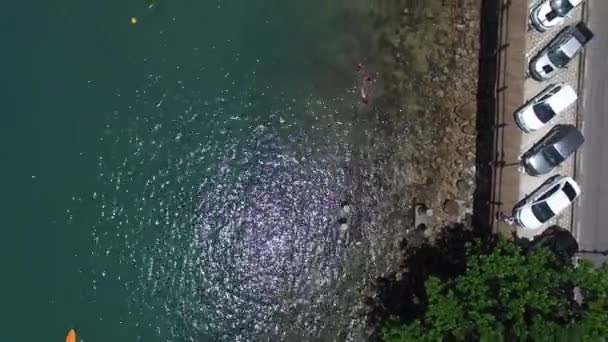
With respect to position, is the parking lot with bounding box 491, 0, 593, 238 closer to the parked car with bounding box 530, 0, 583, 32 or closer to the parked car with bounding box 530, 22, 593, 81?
the parked car with bounding box 530, 0, 583, 32

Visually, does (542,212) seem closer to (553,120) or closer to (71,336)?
(553,120)

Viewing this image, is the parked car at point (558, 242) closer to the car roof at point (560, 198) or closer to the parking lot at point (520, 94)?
the parking lot at point (520, 94)

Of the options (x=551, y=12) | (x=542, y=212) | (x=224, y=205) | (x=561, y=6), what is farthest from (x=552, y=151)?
(x=224, y=205)

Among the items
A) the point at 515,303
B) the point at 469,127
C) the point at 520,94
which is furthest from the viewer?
the point at 469,127

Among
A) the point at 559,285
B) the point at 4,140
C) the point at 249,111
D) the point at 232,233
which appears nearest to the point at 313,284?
the point at 232,233

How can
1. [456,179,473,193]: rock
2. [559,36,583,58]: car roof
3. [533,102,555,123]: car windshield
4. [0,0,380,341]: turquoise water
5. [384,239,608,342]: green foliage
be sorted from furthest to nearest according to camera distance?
[0,0,380,341]: turquoise water < [456,179,473,193]: rock < [533,102,555,123]: car windshield < [559,36,583,58]: car roof < [384,239,608,342]: green foliage

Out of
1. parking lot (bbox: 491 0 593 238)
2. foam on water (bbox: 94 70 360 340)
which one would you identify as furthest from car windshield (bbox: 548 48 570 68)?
foam on water (bbox: 94 70 360 340)
